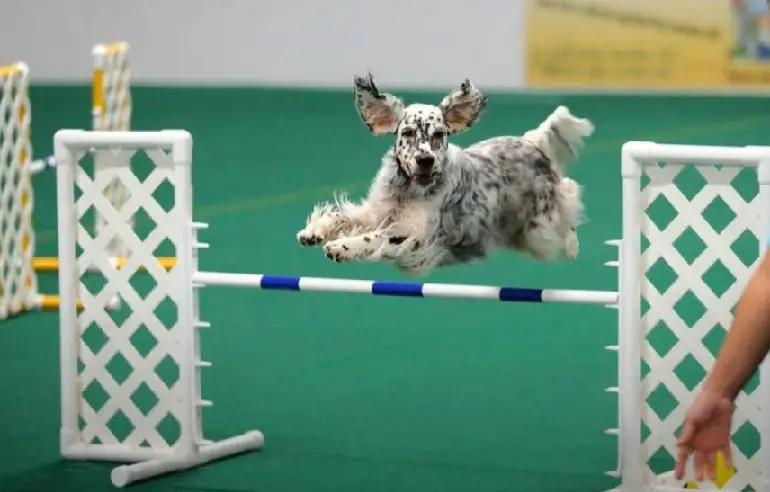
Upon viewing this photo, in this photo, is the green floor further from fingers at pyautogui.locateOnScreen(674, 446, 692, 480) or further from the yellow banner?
the yellow banner

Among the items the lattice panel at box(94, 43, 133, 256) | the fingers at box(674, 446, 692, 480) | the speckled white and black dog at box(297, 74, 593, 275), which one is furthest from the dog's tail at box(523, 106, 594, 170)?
the lattice panel at box(94, 43, 133, 256)

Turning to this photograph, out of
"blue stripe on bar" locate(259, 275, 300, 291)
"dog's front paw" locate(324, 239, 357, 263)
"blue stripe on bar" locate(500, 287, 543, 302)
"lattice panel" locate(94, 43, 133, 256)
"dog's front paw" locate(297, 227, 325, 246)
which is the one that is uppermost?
"lattice panel" locate(94, 43, 133, 256)

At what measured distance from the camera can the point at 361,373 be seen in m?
5.54

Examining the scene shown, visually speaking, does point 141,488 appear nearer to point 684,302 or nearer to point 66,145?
point 66,145

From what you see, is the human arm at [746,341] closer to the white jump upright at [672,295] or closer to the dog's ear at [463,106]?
the dog's ear at [463,106]

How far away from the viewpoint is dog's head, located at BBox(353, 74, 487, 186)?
11.0ft

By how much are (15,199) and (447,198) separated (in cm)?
366

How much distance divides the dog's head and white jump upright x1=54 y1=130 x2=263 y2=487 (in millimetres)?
1192

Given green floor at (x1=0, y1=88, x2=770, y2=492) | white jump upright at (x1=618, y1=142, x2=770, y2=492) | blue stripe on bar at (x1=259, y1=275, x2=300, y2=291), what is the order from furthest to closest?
1. green floor at (x1=0, y1=88, x2=770, y2=492)
2. blue stripe on bar at (x1=259, y1=275, x2=300, y2=291)
3. white jump upright at (x1=618, y1=142, x2=770, y2=492)

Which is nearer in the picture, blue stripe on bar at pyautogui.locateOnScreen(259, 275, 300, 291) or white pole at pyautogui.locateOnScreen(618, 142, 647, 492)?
white pole at pyautogui.locateOnScreen(618, 142, 647, 492)

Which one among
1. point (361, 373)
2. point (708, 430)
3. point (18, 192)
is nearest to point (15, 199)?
point (18, 192)

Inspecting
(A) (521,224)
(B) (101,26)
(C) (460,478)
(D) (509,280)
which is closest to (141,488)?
(C) (460,478)

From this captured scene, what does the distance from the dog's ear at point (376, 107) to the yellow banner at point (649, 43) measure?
340 inches

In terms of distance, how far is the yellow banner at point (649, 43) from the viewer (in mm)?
11719
